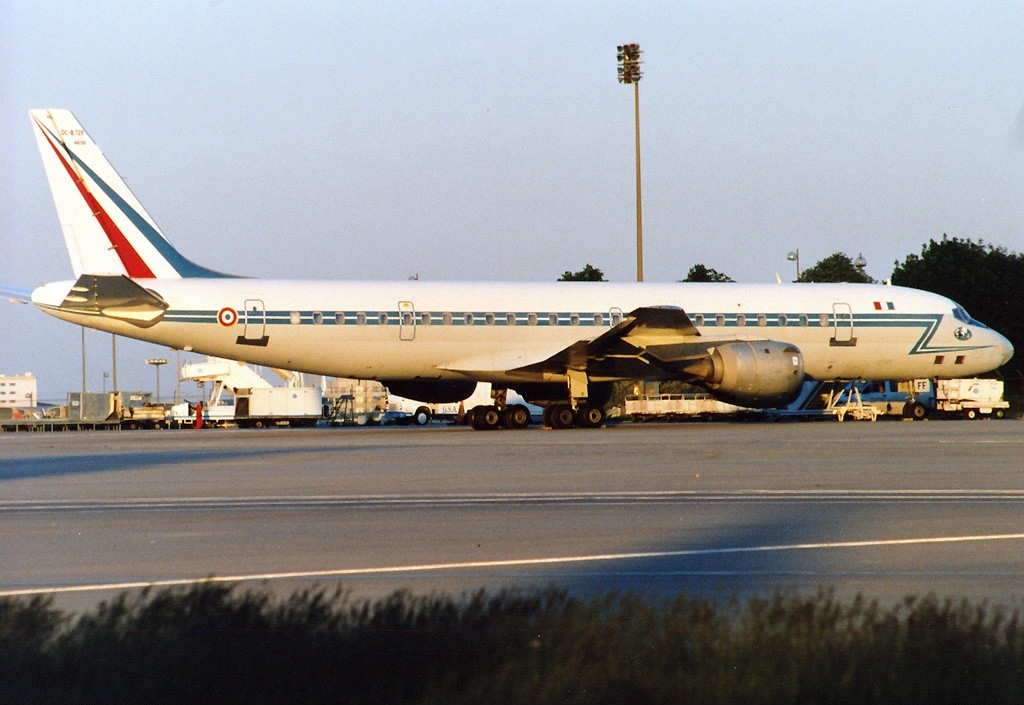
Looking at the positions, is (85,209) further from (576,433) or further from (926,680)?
(926,680)

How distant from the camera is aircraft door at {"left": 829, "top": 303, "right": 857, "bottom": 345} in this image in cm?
3094

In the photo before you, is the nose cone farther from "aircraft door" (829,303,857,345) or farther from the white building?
the white building

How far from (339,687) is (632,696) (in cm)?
116

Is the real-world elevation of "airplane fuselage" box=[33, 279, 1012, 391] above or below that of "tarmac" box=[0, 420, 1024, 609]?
above

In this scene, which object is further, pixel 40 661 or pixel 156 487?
pixel 156 487

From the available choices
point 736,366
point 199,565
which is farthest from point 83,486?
A: point 736,366

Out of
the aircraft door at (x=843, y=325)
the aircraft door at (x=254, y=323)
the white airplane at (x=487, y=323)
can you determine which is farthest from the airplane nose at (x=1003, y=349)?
the aircraft door at (x=254, y=323)

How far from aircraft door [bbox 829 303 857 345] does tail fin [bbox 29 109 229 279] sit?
16.6 metres

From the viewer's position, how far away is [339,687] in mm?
4680

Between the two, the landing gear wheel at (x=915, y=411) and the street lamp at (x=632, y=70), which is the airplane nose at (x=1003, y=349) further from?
the street lamp at (x=632, y=70)

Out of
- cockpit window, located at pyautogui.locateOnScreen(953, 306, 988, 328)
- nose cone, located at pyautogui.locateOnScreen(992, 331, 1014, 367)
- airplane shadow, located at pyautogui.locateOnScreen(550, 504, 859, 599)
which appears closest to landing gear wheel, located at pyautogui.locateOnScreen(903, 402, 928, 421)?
nose cone, located at pyautogui.locateOnScreen(992, 331, 1014, 367)

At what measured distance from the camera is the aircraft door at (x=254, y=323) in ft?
86.2

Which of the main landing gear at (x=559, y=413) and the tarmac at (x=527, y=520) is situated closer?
the tarmac at (x=527, y=520)

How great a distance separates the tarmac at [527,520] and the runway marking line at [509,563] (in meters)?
0.03
